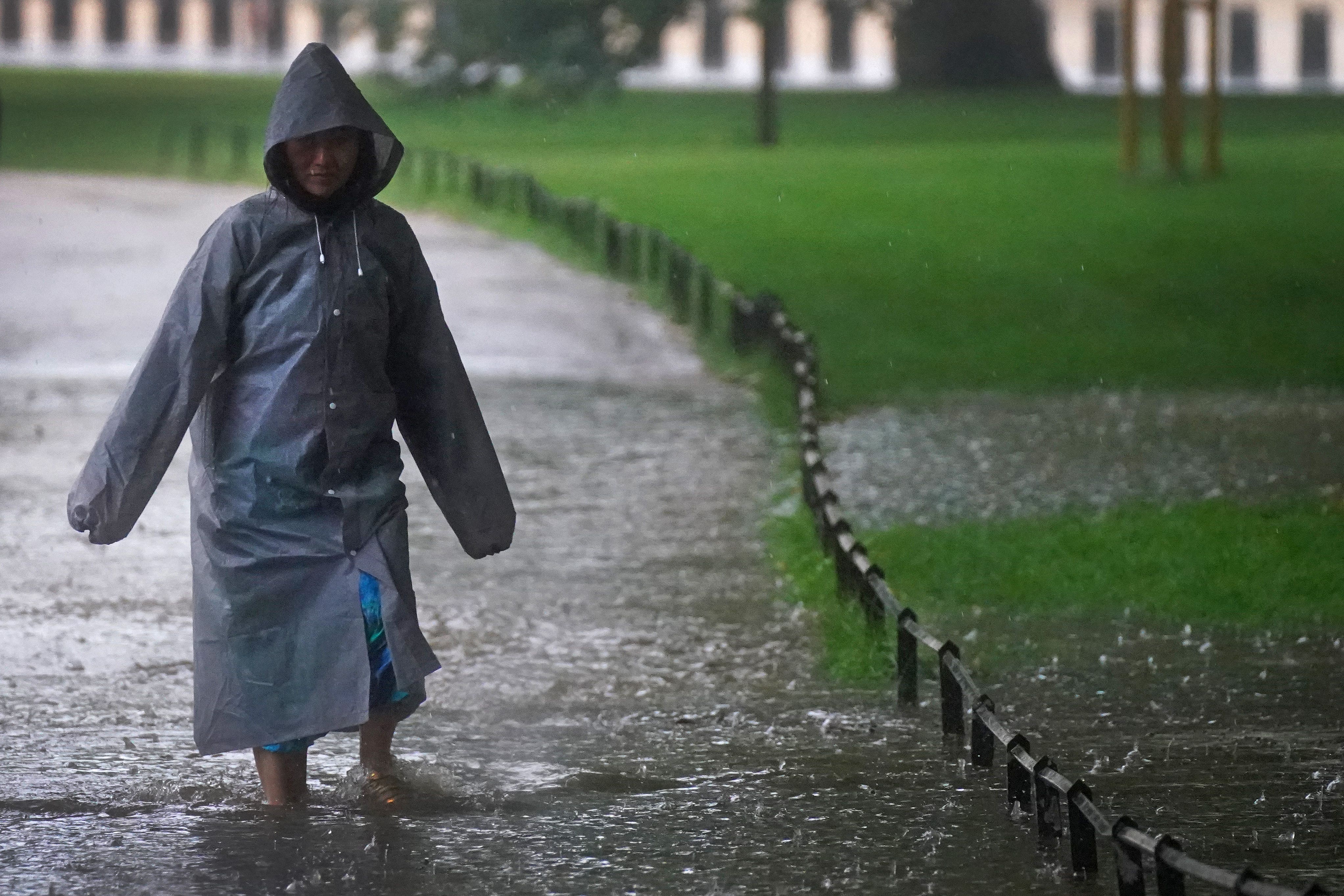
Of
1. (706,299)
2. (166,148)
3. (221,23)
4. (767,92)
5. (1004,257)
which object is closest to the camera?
(706,299)

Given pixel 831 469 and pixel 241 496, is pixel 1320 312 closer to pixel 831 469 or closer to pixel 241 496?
pixel 831 469

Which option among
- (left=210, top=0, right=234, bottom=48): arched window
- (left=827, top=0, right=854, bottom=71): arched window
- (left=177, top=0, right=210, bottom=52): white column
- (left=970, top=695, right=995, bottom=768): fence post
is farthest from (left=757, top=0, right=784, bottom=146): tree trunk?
(left=177, top=0, right=210, bottom=52): white column

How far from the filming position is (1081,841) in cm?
477

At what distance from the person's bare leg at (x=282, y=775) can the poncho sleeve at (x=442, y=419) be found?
0.64m

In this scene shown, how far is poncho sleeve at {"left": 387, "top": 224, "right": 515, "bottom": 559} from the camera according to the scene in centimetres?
530

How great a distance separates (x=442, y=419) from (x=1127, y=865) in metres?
1.89

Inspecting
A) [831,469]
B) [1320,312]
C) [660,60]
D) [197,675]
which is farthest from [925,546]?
[660,60]

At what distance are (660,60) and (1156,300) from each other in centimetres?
2539

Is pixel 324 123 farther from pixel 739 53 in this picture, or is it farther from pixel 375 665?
pixel 739 53

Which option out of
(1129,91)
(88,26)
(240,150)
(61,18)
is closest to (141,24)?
(88,26)

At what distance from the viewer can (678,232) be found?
79.0 feet

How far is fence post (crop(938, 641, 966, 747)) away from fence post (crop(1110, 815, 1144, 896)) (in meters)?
1.59

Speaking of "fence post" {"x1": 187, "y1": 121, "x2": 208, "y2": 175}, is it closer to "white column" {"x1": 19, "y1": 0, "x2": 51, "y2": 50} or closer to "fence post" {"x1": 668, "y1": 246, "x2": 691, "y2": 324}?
"fence post" {"x1": 668, "y1": 246, "x2": 691, "y2": 324}

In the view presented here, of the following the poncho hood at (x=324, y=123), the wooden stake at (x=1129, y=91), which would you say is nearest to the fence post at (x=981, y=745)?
the poncho hood at (x=324, y=123)
